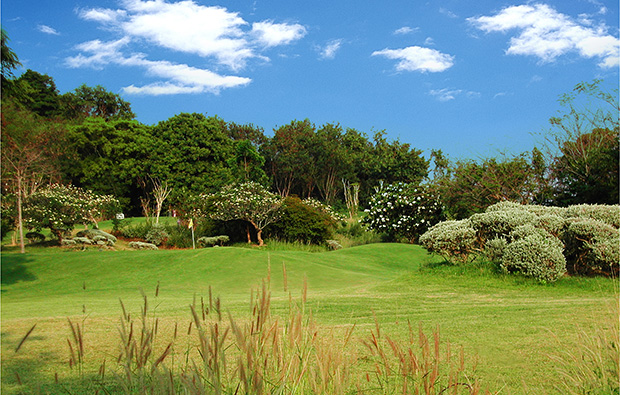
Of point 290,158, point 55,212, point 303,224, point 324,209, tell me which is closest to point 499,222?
point 303,224

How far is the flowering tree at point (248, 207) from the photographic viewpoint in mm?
19828

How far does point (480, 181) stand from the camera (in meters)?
16.6

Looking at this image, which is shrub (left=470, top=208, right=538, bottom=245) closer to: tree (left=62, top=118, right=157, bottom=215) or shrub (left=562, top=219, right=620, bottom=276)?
shrub (left=562, top=219, right=620, bottom=276)

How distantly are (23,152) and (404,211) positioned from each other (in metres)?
16.2

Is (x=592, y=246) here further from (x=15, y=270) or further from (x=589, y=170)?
(x=15, y=270)

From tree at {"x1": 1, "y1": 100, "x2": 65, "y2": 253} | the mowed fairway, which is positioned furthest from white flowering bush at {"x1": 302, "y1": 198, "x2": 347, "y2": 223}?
tree at {"x1": 1, "y1": 100, "x2": 65, "y2": 253}

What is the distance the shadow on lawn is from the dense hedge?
419 inches

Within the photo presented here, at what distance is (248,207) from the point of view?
1984 cm

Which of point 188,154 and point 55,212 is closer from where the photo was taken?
point 55,212

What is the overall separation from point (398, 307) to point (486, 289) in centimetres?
262

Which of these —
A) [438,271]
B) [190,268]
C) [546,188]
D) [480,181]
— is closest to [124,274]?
[190,268]

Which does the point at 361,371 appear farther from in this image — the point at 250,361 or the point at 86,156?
the point at 86,156

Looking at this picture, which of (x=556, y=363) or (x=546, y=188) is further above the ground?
(x=546, y=188)

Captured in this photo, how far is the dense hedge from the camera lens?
28.9ft
